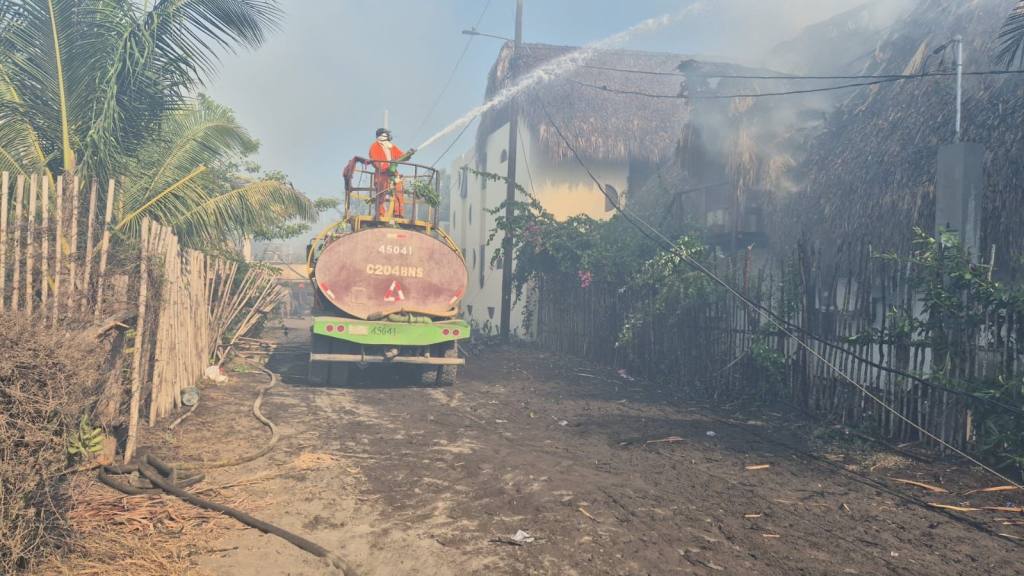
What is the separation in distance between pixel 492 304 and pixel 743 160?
12419mm

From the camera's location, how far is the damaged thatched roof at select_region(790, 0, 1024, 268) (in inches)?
297

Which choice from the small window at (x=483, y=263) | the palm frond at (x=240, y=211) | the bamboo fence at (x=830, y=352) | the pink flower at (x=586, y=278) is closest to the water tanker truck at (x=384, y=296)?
the palm frond at (x=240, y=211)

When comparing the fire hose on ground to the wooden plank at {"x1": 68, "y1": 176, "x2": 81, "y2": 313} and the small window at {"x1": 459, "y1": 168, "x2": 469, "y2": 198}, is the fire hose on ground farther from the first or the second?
the small window at {"x1": 459, "y1": 168, "x2": 469, "y2": 198}

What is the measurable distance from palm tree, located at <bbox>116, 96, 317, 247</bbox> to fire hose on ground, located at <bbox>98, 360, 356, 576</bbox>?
4331mm

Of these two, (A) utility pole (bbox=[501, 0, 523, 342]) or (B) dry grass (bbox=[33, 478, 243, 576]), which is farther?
(A) utility pole (bbox=[501, 0, 523, 342])

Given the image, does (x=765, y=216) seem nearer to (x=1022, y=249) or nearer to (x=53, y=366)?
(x=1022, y=249)

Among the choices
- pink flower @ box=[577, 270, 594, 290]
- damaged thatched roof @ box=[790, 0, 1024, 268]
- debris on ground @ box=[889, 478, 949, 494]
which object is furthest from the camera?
pink flower @ box=[577, 270, 594, 290]

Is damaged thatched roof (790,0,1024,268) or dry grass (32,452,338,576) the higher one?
damaged thatched roof (790,0,1024,268)

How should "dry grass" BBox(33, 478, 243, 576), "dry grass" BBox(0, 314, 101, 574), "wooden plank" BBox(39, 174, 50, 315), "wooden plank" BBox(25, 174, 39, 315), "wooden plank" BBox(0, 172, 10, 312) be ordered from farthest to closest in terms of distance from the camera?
"wooden plank" BBox(39, 174, 50, 315) < "wooden plank" BBox(25, 174, 39, 315) < "wooden plank" BBox(0, 172, 10, 312) < "dry grass" BBox(33, 478, 243, 576) < "dry grass" BBox(0, 314, 101, 574)

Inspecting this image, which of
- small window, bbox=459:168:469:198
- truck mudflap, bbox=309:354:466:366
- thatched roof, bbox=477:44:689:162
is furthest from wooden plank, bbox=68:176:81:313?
small window, bbox=459:168:469:198

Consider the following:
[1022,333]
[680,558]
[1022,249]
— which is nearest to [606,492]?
[680,558]

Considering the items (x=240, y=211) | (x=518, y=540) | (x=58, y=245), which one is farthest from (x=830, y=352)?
(x=240, y=211)

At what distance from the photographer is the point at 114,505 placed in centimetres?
459

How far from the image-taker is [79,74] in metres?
7.95
